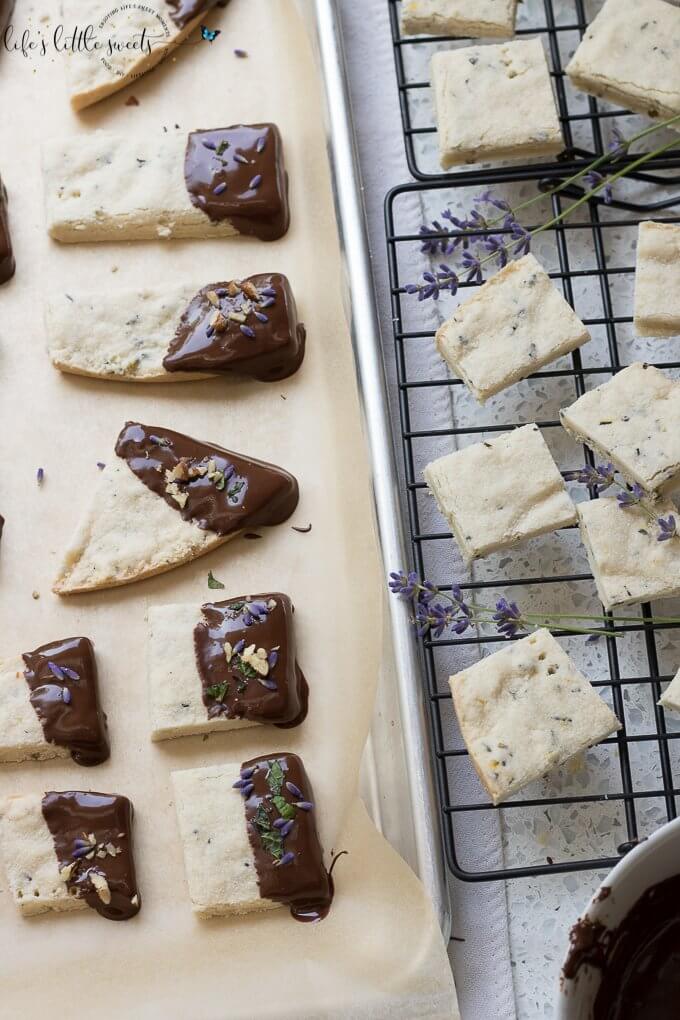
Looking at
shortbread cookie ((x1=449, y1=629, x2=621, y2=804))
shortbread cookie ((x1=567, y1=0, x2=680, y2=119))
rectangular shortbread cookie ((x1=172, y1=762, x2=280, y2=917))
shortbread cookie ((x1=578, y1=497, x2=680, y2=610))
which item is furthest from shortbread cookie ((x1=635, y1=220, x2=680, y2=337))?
rectangular shortbread cookie ((x1=172, y1=762, x2=280, y2=917))

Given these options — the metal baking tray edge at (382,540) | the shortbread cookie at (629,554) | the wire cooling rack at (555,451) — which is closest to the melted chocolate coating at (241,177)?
the metal baking tray edge at (382,540)

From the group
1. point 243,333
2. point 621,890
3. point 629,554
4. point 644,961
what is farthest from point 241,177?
point 644,961

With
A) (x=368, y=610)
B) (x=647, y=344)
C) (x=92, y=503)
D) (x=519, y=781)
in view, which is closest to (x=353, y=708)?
(x=368, y=610)

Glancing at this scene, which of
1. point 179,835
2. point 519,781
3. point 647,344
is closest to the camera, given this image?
point 519,781

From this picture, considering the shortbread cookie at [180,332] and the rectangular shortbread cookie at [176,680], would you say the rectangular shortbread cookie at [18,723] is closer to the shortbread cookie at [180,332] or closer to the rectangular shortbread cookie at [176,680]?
the rectangular shortbread cookie at [176,680]

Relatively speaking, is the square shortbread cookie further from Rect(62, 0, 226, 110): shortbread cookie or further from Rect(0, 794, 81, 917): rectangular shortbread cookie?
Rect(62, 0, 226, 110): shortbread cookie

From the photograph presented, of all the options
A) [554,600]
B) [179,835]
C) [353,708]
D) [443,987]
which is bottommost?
[443,987]

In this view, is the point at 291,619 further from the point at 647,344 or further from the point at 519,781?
the point at 647,344
